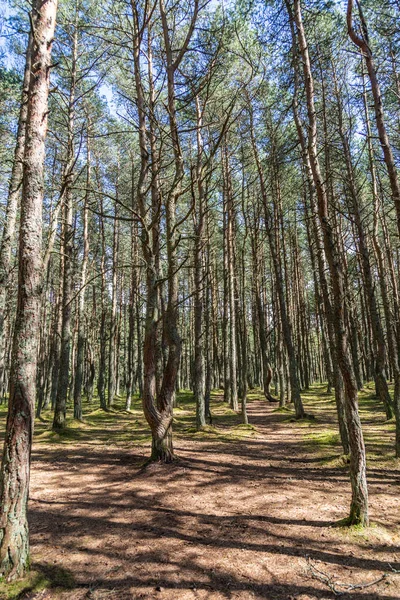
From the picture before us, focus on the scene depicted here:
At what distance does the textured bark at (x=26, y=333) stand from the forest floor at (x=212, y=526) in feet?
1.39

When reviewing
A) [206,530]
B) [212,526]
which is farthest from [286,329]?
[206,530]

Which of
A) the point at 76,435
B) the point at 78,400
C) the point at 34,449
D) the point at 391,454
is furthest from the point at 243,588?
the point at 78,400

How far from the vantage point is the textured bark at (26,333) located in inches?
130

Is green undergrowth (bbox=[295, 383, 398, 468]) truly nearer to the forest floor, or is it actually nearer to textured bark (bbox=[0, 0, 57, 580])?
the forest floor

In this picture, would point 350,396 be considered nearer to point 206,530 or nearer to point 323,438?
point 206,530

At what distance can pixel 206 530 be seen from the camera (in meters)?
4.37

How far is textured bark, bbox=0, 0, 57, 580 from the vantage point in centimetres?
330

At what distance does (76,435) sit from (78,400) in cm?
292

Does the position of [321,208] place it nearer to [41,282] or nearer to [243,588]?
[41,282]

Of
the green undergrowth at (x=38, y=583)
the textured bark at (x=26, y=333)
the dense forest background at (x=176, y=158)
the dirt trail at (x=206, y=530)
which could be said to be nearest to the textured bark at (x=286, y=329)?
the dense forest background at (x=176, y=158)

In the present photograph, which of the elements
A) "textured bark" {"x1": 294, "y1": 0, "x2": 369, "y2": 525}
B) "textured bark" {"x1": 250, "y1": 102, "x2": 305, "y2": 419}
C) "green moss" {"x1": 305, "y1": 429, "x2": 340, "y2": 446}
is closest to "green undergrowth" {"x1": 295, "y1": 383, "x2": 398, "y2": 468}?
"green moss" {"x1": 305, "y1": 429, "x2": 340, "y2": 446}

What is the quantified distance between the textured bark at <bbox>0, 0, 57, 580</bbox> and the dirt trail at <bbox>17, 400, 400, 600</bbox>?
0.58 m

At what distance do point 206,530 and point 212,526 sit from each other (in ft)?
0.44

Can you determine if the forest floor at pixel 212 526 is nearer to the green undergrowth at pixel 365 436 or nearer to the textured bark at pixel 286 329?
the green undergrowth at pixel 365 436
